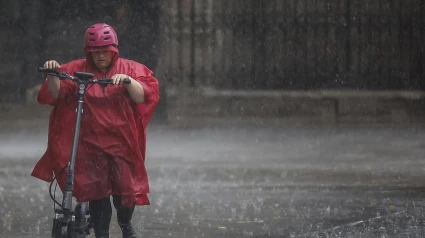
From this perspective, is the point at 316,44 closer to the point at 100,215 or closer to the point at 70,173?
the point at 100,215

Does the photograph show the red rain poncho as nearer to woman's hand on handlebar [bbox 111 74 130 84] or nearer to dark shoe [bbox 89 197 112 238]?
dark shoe [bbox 89 197 112 238]

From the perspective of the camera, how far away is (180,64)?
19.6 m

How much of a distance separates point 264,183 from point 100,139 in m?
5.28

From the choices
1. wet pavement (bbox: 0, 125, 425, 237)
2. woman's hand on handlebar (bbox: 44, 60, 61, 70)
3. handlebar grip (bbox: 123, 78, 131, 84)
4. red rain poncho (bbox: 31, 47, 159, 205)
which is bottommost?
wet pavement (bbox: 0, 125, 425, 237)

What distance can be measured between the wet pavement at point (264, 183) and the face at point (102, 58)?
1816mm

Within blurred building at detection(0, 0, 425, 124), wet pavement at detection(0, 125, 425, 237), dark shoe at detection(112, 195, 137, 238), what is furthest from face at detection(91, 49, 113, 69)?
blurred building at detection(0, 0, 425, 124)

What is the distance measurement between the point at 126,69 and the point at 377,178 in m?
5.87

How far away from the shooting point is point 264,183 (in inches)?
493

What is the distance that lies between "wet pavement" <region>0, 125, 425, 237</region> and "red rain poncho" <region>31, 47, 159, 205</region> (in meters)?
1.47

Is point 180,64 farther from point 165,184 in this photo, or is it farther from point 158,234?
point 158,234

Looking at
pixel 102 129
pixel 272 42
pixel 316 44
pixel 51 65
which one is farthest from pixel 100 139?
pixel 316 44

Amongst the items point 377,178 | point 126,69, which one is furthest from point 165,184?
point 126,69

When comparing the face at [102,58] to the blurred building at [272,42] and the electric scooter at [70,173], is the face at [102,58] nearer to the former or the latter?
the electric scooter at [70,173]

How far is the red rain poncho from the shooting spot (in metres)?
7.39
